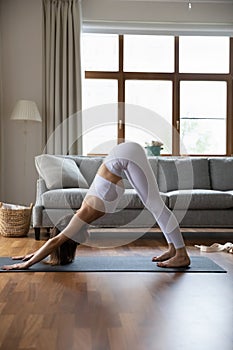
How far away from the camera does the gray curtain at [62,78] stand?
19.6 ft

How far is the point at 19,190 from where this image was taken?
6.04 m

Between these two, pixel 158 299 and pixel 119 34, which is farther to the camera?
pixel 119 34

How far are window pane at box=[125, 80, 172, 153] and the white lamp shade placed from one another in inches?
49.5

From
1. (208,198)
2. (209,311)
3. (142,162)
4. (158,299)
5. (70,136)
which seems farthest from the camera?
(70,136)

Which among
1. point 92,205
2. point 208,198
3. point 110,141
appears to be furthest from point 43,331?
point 110,141

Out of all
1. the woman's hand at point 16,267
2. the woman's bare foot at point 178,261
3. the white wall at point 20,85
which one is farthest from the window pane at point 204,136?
the woman's hand at point 16,267

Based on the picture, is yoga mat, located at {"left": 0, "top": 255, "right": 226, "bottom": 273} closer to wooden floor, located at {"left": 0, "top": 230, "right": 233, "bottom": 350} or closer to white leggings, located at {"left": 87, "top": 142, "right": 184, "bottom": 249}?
wooden floor, located at {"left": 0, "top": 230, "right": 233, "bottom": 350}

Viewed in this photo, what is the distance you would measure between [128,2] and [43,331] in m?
5.24

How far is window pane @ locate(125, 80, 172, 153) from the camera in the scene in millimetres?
6402

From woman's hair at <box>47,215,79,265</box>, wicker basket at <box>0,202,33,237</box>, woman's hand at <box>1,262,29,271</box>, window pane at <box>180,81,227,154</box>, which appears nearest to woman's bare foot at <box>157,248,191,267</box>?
woman's hair at <box>47,215,79,265</box>

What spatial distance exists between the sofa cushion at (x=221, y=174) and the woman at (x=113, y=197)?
2.36 m

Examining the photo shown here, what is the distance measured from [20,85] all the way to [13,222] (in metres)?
1.96

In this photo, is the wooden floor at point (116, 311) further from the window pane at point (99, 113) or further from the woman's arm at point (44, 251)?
the window pane at point (99, 113)

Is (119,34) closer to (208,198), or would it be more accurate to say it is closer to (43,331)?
(208,198)
